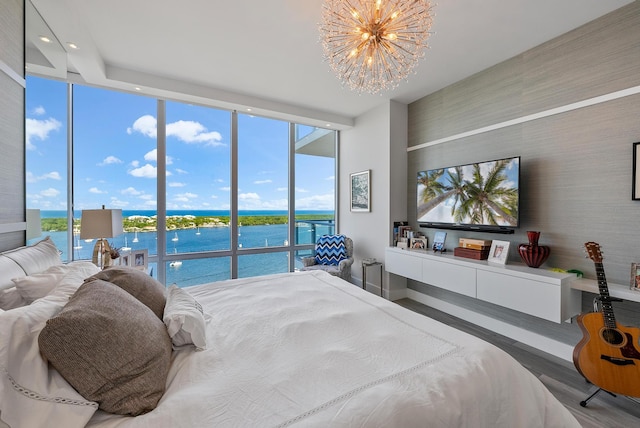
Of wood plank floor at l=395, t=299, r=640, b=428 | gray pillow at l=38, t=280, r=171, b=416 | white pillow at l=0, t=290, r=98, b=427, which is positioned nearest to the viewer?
white pillow at l=0, t=290, r=98, b=427

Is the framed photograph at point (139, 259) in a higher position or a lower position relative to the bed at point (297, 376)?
higher

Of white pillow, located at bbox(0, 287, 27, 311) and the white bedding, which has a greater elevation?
white pillow, located at bbox(0, 287, 27, 311)

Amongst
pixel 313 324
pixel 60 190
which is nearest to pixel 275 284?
pixel 313 324

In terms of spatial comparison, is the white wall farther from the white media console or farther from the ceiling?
the white media console

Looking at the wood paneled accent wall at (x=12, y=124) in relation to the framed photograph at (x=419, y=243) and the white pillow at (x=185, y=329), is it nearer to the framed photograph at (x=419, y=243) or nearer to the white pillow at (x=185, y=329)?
the white pillow at (x=185, y=329)

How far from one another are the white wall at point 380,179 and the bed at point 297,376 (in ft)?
7.98

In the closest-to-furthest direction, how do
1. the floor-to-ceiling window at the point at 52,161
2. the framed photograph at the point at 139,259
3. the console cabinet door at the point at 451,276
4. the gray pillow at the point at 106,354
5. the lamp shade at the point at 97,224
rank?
the gray pillow at the point at 106,354, the lamp shade at the point at 97,224, the floor-to-ceiling window at the point at 52,161, the console cabinet door at the point at 451,276, the framed photograph at the point at 139,259

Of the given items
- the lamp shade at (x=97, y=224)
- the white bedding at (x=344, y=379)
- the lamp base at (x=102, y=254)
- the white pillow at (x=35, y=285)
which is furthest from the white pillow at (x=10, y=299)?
the lamp base at (x=102, y=254)

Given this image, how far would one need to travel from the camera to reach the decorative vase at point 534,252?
243 centimetres

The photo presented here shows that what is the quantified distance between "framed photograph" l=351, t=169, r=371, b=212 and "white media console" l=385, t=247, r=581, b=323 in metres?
1.12

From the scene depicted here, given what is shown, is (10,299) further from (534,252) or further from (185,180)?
(534,252)

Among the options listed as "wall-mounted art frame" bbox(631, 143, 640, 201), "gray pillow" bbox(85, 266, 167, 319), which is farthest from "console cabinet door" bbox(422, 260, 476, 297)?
"gray pillow" bbox(85, 266, 167, 319)

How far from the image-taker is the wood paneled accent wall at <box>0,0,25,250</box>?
1.54m

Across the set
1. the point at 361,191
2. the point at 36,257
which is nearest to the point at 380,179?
the point at 361,191
